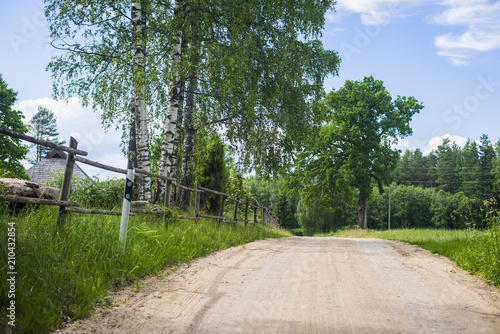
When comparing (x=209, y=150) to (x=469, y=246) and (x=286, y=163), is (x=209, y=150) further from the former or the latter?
(x=469, y=246)

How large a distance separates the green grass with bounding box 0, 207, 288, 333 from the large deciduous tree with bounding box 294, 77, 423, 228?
22.5 metres

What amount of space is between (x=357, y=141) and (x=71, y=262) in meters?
26.2

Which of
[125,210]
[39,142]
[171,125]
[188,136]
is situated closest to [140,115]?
[171,125]

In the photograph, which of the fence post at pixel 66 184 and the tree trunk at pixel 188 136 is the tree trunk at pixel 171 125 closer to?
the tree trunk at pixel 188 136

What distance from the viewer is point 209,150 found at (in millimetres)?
14164

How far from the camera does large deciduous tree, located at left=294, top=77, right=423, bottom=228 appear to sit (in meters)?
27.9

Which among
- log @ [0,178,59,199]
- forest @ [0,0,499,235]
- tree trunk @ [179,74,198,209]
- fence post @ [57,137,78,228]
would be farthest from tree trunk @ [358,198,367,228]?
fence post @ [57,137,78,228]

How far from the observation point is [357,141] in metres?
28.1

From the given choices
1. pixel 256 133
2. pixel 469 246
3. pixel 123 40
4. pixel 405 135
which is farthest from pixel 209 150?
pixel 405 135

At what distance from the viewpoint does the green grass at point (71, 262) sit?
10.2ft

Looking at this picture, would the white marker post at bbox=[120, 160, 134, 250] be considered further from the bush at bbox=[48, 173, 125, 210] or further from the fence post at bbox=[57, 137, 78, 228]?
the bush at bbox=[48, 173, 125, 210]

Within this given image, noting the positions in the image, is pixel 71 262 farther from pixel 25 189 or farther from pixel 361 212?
pixel 361 212

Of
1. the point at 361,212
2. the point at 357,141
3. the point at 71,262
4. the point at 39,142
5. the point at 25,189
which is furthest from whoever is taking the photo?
the point at 361,212

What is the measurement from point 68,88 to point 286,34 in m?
7.54
